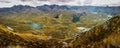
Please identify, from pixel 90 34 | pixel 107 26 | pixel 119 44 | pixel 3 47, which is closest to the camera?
pixel 119 44

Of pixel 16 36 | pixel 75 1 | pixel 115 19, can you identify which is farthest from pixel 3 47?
pixel 115 19

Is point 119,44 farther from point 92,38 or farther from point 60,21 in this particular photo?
point 60,21

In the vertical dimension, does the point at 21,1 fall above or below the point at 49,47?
above

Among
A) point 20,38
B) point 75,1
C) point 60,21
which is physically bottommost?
point 60,21

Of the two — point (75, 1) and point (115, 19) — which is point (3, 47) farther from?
point (115, 19)

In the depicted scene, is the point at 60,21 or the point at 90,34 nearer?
the point at 90,34

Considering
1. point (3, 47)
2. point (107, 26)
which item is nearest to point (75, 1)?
point (107, 26)

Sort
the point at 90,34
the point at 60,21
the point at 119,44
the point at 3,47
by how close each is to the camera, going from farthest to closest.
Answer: the point at 60,21 < the point at 90,34 < the point at 3,47 < the point at 119,44
